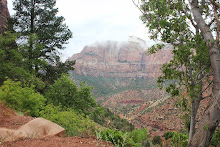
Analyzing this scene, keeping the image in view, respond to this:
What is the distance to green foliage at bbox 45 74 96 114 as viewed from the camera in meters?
12.0

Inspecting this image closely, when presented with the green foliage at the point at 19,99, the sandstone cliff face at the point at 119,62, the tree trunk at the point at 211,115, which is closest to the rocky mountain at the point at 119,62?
the sandstone cliff face at the point at 119,62

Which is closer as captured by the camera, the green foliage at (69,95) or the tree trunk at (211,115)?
the tree trunk at (211,115)

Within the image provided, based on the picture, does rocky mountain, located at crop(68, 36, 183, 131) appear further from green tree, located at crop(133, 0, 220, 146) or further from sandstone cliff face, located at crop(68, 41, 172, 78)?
green tree, located at crop(133, 0, 220, 146)

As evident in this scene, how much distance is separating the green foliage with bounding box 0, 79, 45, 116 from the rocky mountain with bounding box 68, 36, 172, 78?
12733cm

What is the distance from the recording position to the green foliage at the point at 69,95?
39.5 feet

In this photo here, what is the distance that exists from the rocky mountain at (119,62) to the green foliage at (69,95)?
12465 cm

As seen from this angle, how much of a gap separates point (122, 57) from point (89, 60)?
42364 millimetres

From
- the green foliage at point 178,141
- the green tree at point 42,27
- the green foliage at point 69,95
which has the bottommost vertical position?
the green foliage at point 178,141

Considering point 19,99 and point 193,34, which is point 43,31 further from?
point 193,34

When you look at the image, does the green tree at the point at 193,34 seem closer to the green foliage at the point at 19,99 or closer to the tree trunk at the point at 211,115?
the tree trunk at the point at 211,115

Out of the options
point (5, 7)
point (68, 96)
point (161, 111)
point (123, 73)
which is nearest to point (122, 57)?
point (123, 73)

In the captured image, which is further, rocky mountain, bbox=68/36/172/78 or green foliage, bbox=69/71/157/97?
rocky mountain, bbox=68/36/172/78

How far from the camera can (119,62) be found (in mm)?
182750

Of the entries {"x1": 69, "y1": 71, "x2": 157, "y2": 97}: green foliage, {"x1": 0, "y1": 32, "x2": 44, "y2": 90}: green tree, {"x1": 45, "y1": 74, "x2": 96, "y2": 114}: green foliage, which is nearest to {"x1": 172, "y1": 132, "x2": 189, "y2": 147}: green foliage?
{"x1": 45, "y1": 74, "x2": 96, "y2": 114}: green foliage
